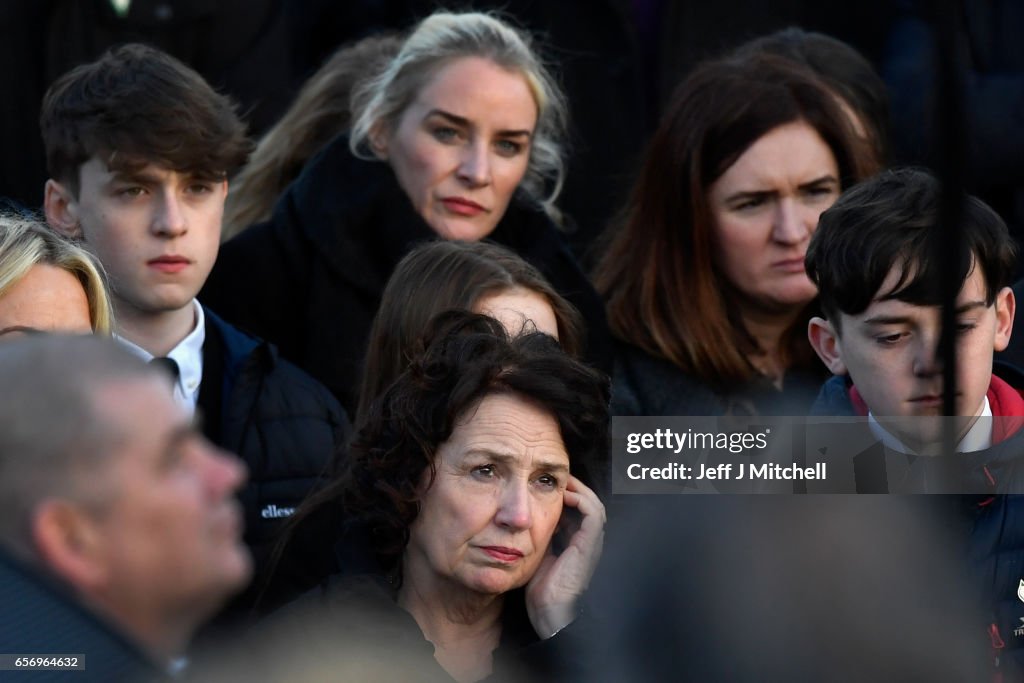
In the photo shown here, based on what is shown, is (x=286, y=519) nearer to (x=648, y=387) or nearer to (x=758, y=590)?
(x=648, y=387)

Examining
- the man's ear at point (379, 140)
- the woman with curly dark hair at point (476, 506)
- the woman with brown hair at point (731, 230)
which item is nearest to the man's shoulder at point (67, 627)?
the woman with curly dark hair at point (476, 506)

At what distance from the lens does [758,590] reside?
177cm

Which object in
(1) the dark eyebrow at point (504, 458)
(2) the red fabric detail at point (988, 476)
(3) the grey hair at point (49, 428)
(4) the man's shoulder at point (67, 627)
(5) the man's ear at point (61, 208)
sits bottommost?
(4) the man's shoulder at point (67, 627)

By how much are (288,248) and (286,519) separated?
2.31ft

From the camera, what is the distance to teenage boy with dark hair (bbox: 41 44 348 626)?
2.72 metres

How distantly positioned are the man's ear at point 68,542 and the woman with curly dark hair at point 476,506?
31.0 inches

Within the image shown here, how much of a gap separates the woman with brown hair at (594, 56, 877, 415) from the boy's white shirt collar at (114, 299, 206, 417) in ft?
2.25

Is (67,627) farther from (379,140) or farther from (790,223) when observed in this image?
(379,140)

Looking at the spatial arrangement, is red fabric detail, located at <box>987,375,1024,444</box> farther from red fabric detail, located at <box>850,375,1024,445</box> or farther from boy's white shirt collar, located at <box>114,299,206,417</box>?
boy's white shirt collar, located at <box>114,299,206,417</box>

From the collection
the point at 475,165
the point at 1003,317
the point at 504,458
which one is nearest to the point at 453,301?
the point at 504,458

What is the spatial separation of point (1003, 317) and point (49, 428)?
130cm

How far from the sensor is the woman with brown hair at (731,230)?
288 centimetres

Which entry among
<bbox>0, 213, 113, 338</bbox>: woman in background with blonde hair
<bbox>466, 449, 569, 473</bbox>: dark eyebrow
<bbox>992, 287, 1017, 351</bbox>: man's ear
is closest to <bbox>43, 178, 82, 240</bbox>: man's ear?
<bbox>0, 213, 113, 338</bbox>: woman in background with blonde hair

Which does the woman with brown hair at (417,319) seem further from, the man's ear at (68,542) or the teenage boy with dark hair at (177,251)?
the man's ear at (68,542)
